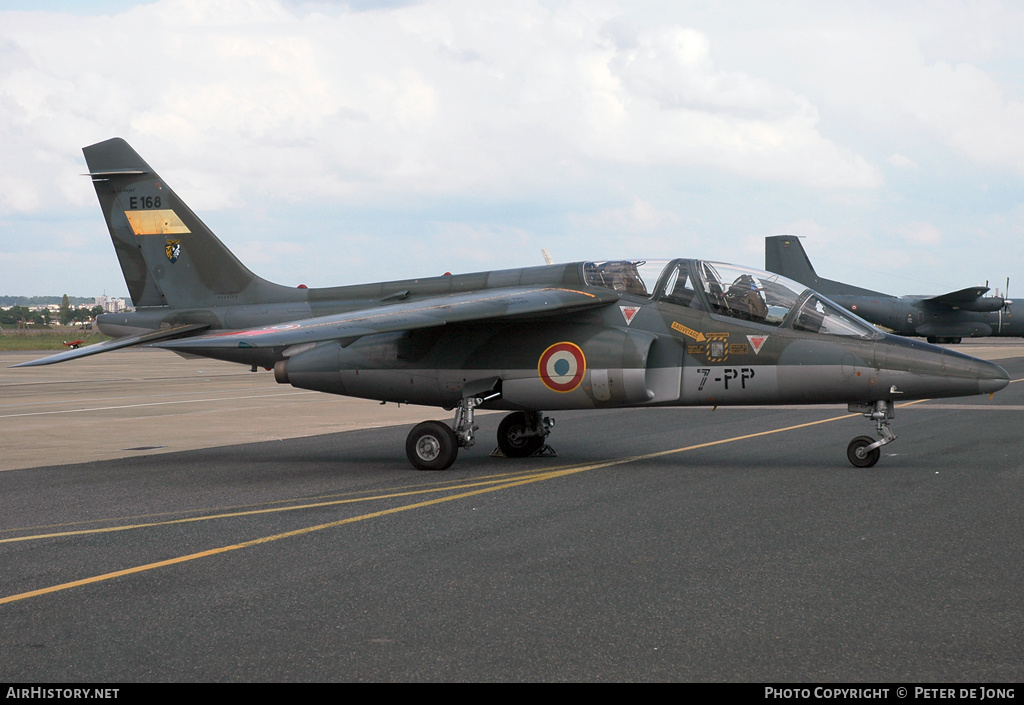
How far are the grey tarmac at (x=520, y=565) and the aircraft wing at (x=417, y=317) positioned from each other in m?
1.80

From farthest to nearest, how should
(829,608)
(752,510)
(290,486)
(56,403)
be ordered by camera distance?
(56,403), (290,486), (752,510), (829,608)

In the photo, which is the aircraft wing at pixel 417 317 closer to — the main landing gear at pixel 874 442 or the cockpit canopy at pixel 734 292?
the cockpit canopy at pixel 734 292

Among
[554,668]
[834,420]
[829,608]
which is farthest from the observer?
[834,420]

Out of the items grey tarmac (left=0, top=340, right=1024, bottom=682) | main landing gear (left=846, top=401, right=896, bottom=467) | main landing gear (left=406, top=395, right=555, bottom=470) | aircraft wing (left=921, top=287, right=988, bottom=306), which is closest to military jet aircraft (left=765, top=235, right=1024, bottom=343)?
aircraft wing (left=921, top=287, right=988, bottom=306)

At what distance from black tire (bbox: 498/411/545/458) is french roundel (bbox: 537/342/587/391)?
5.53 ft

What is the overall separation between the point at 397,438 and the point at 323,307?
302 centimetres

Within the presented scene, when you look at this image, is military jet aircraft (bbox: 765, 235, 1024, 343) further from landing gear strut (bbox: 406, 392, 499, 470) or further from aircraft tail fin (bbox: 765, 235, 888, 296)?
landing gear strut (bbox: 406, 392, 499, 470)

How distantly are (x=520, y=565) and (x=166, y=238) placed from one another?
11.1 meters

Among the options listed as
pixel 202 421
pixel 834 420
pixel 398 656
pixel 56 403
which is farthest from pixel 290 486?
pixel 56 403

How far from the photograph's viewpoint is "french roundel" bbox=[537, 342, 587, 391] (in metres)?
12.7

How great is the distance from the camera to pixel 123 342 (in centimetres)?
1425

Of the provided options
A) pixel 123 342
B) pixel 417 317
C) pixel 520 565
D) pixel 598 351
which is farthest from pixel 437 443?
pixel 520 565

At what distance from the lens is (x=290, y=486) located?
11.4 m
